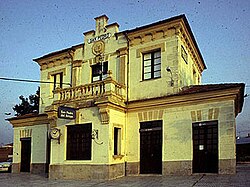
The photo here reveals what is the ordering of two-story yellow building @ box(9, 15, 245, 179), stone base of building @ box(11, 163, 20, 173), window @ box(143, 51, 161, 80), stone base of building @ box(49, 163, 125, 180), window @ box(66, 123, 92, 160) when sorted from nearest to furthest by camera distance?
two-story yellow building @ box(9, 15, 245, 179) < stone base of building @ box(49, 163, 125, 180) < window @ box(66, 123, 92, 160) < window @ box(143, 51, 161, 80) < stone base of building @ box(11, 163, 20, 173)

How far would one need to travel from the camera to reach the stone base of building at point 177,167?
46.6 ft

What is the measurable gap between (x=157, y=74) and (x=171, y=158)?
446 centimetres

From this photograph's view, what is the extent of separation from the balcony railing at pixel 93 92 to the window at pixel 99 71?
188cm

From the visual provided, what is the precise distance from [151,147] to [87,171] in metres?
3.40

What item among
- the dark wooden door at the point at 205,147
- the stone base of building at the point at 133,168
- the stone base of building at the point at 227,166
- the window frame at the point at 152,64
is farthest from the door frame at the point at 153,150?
the stone base of building at the point at 227,166

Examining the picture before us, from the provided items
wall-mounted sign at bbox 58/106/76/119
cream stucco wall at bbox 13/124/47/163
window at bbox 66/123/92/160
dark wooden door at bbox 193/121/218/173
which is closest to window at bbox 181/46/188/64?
dark wooden door at bbox 193/121/218/173

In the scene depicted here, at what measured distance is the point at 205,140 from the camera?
558 inches

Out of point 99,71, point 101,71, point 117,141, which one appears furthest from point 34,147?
point 117,141

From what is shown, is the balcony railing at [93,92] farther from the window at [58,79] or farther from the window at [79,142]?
the window at [58,79]

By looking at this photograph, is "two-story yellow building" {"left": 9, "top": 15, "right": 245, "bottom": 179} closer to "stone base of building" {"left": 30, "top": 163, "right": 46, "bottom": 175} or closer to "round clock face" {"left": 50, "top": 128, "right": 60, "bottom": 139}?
"round clock face" {"left": 50, "top": 128, "right": 60, "bottom": 139}

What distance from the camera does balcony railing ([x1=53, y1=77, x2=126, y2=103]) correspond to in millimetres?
15203

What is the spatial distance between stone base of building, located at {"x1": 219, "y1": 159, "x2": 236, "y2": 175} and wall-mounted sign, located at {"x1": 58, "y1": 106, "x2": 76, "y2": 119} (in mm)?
7331

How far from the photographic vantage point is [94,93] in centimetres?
1557

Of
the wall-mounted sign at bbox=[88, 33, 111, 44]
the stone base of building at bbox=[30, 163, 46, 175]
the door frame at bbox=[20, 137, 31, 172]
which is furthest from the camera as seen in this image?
the door frame at bbox=[20, 137, 31, 172]
